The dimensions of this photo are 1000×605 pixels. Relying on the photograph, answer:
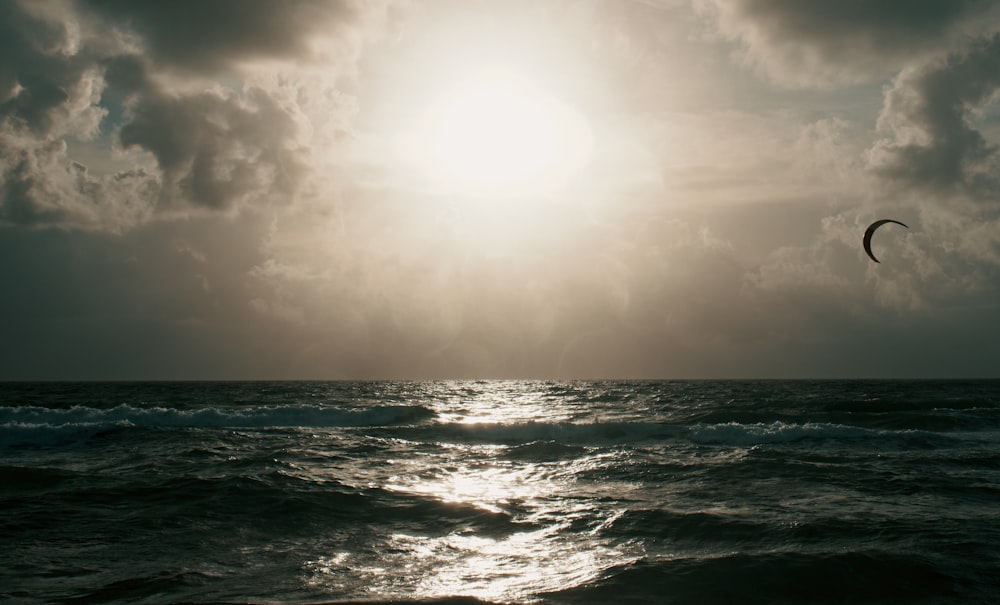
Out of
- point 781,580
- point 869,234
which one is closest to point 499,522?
point 781,580

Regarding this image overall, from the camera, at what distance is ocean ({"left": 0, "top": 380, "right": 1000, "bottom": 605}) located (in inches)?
390

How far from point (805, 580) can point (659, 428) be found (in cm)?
2351

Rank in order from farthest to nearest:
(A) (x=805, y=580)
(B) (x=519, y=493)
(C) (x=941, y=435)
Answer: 1. (C) (x=941, y=435)
2. (B) (x=519, y=493)
3. (A) (x=805, y=580)

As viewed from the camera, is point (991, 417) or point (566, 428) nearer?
point (566, 428)

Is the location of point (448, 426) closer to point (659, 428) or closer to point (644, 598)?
point (659, 428)

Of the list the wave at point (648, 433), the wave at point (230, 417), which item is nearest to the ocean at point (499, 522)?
the wave at point (648, 433)

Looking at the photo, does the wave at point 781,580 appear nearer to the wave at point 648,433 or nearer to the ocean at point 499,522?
the ocean at point 499,522

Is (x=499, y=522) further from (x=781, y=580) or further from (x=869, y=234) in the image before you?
(x=869, y=234)

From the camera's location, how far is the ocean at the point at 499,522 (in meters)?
9.90

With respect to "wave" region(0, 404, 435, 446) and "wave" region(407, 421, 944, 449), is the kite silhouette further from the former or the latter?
"wave" region(0, 404, 435, 446)

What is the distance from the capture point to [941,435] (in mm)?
29484

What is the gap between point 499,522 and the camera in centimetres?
1412

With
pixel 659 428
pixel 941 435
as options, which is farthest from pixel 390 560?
pixel 941 435

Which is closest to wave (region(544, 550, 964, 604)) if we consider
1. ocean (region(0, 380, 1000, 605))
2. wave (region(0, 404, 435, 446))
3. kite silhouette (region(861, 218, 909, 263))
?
ocean (region(0, 380, 1000, 605))
